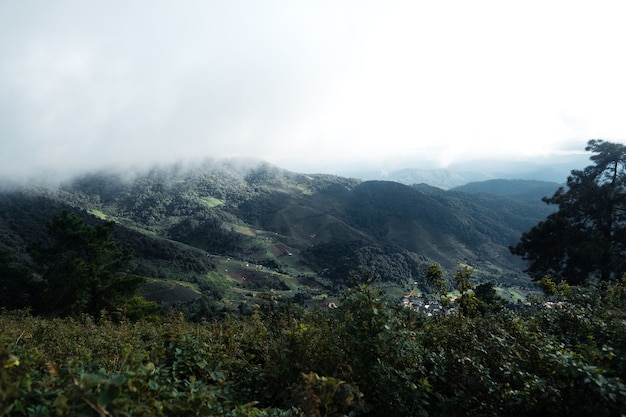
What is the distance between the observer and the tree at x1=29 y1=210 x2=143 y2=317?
22.5 m

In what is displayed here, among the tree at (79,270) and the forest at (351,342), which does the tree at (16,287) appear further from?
the tree at (79,270)

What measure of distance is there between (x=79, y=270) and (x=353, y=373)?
84.1 feet

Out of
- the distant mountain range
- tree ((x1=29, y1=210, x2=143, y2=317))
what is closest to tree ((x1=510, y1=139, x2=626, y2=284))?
tree ((x1=29, y1=210, x2=143, y2=317))

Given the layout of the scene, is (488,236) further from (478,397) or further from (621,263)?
(478,397)

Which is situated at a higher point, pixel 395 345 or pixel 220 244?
pixel 395 345

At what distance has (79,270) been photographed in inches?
888

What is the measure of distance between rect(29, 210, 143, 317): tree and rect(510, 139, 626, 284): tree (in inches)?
→ 1255

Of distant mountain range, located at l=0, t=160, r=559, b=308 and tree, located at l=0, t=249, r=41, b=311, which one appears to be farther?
distant mountain range, located at l=0, t=160, r=559, b=308

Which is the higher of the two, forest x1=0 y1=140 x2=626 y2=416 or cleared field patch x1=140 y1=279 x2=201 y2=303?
forest x1=0 y1=140 x2=626 y2=416

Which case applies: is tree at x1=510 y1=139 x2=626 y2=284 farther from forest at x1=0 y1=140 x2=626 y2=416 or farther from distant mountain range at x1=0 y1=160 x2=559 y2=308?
distant mountain range at x1=0 y1=160 x2=559 y2=308

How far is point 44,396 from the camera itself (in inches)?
96.1

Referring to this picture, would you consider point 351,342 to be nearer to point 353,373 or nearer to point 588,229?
point 353,373

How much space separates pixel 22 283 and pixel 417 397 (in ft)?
121

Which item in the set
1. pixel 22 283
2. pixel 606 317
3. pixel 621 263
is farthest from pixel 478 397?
pixel 22 283
